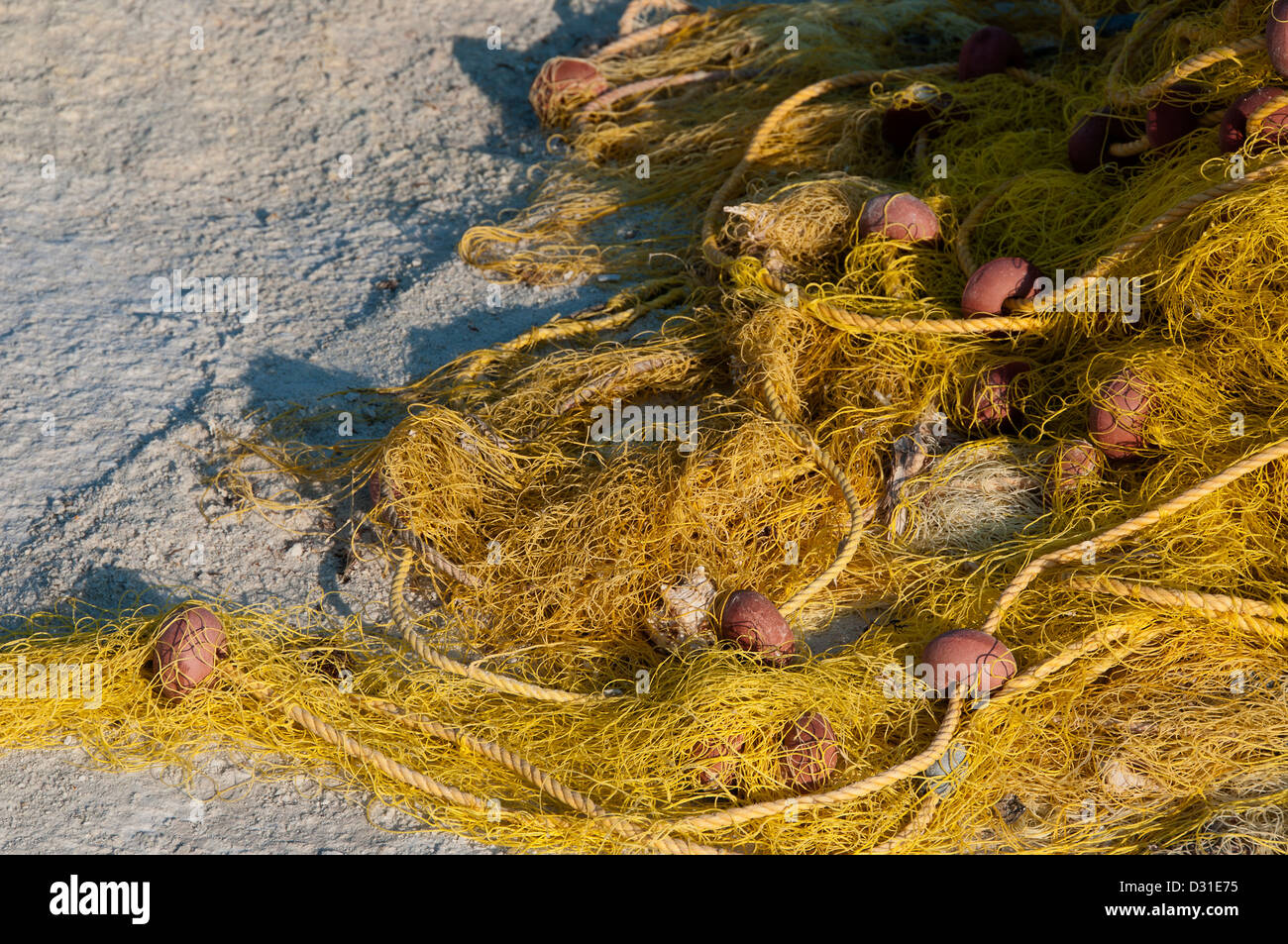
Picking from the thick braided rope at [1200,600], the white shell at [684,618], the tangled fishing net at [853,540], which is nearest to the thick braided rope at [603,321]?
the tangled fishing net at [853,540]

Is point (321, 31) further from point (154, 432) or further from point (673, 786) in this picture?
point (673, 786)

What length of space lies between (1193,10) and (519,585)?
3493 mm

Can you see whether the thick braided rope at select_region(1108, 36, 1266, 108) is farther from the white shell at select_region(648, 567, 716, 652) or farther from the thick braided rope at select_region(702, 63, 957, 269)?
the white shell at select_region(648, 567, 716, 652)

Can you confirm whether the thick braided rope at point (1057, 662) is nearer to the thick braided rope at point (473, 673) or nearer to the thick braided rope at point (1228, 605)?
the thick braided rope at point (1228, 605)

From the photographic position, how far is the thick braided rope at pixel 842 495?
3566mm

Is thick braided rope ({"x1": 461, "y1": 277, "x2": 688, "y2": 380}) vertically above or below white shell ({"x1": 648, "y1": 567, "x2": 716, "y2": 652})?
above

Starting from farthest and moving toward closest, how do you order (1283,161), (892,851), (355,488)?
(355,488)
(1283,161)
(892,851)

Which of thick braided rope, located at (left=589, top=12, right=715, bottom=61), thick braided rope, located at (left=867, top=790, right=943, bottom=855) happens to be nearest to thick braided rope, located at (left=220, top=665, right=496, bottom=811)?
thick braided rope, located at (left=867, top=790, right=943, bottom=855)

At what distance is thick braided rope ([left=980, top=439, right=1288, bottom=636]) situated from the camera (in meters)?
3.38

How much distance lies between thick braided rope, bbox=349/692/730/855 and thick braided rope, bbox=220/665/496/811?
0.12 m

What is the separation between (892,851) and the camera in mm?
3021

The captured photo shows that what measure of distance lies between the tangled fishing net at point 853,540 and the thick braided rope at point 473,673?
12mm

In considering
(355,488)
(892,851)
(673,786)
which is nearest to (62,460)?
(355,488)

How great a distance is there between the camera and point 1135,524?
3.45 meters
